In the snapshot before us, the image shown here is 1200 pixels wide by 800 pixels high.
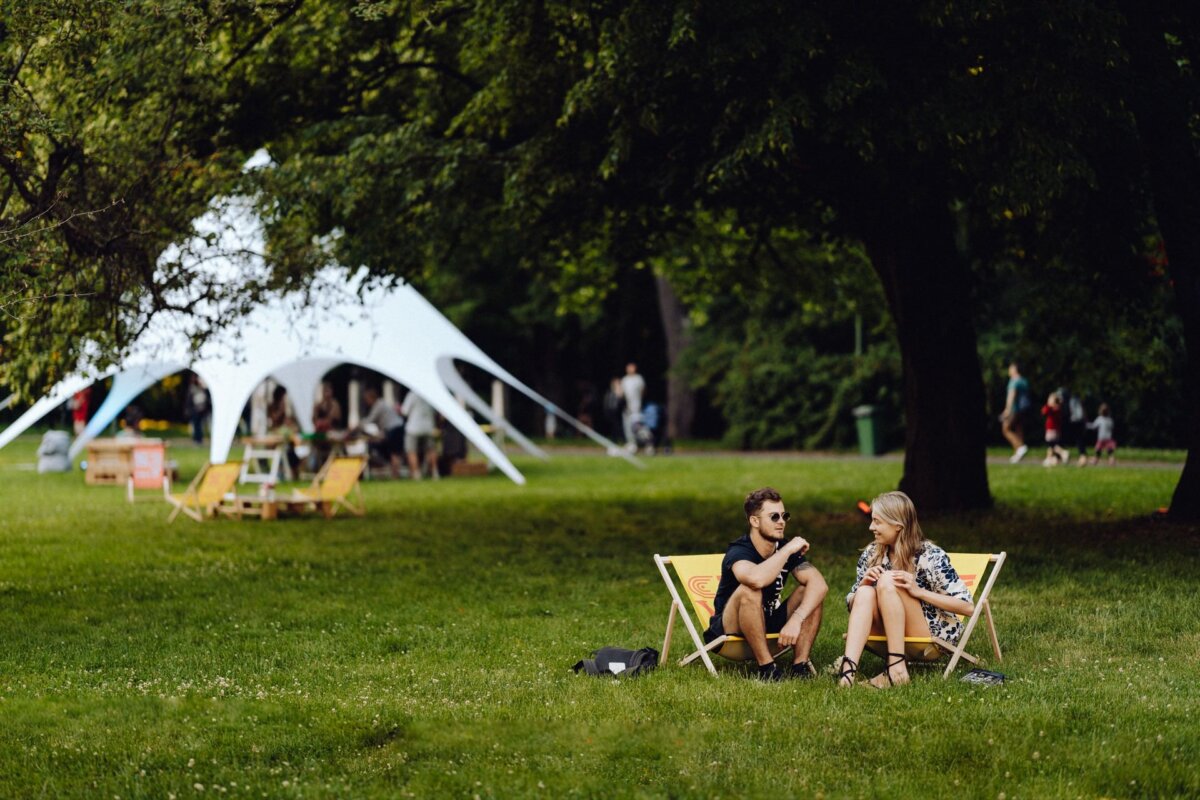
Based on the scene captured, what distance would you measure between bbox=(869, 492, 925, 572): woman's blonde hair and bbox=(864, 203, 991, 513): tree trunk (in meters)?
8.32

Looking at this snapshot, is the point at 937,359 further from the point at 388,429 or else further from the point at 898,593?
the point at 388,429

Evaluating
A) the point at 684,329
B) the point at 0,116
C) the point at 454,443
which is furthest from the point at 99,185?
the point at 684,329

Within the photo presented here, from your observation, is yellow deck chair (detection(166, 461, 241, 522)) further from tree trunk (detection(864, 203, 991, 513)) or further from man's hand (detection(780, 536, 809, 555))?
man's hand (detection(780, 536, 809, 555))

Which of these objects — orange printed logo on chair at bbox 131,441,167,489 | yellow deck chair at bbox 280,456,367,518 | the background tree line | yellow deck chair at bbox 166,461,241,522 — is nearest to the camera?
the background tree line

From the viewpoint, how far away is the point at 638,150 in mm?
13930

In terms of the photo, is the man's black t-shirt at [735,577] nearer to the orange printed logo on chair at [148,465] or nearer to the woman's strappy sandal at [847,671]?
the woman's strappy sandal at [847,671]

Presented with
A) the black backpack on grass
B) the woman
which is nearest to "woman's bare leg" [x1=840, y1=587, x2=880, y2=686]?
the woman

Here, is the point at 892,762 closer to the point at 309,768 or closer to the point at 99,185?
the point at 309,768

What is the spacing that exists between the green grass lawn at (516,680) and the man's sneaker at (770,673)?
0.55 ft

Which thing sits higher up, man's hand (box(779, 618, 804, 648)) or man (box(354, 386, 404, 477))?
man (box(354, 386, 404, 477))

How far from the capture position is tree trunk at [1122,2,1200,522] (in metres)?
12.2

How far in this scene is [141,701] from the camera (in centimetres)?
721

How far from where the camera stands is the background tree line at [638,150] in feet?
35.6

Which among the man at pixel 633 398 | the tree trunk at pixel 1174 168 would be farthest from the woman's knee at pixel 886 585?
the man at pixel 633 398
